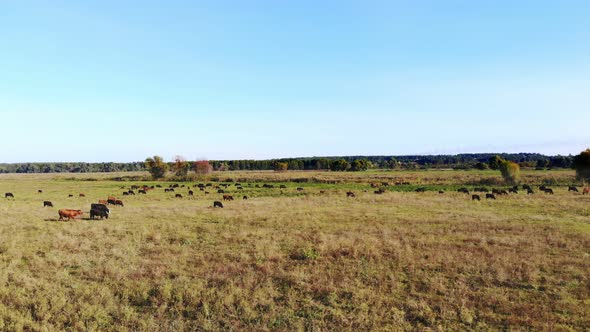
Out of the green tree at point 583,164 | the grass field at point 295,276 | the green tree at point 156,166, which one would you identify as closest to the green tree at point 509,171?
the green tree at point 583,164

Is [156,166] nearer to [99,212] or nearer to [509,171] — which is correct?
[99,212]

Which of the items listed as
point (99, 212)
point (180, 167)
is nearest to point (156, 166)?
point (180, 167)

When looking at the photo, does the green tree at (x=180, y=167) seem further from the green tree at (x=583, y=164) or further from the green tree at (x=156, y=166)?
the green tree at (x=583, y=164)

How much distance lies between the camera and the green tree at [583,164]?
54.4 meters

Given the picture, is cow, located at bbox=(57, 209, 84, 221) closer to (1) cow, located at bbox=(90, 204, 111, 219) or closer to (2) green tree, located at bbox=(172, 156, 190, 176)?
(1) cow, located at bbox=(90, 204, 111, 219)

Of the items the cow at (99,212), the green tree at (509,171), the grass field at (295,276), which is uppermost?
the green tree at (509,171)

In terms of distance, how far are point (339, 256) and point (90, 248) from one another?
33.7 ft

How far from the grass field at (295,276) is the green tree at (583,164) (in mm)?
43981

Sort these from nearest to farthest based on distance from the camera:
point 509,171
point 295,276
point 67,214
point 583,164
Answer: point 295,276 → point 67,214 → point 583,164 → point 509,171

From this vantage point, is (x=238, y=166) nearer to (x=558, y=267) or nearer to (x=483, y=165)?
(x=483, y=165)

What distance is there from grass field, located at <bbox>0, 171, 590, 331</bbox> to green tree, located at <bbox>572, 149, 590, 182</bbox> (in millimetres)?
43981

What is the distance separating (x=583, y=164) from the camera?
54.9 m

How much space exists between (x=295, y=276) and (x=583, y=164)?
62.4 m

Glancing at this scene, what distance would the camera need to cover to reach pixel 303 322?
26.8 ft
